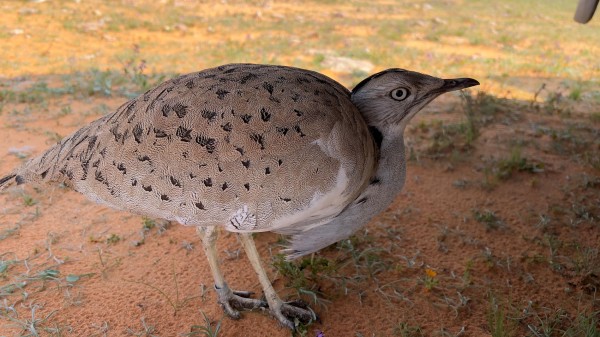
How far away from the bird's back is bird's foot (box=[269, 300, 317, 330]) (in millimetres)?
550

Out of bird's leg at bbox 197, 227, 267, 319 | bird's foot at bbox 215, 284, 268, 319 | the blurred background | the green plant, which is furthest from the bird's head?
the blurred background

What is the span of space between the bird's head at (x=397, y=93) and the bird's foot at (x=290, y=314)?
112cm

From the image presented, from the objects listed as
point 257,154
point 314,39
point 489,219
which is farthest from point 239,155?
point 314,39

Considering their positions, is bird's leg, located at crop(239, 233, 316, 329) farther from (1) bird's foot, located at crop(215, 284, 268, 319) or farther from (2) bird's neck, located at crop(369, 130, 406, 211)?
(2) bird's neck, located at crop(369, 130, 406, 211)

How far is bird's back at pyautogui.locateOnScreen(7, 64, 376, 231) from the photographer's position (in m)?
2.23

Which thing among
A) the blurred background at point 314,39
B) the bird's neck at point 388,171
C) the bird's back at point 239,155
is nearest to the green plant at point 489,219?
the bird's neck at point 388,171

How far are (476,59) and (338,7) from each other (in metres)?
6.35

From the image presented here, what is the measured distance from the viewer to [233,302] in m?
2.84

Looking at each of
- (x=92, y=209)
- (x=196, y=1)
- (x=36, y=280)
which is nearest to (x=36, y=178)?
(x=36, y=280)

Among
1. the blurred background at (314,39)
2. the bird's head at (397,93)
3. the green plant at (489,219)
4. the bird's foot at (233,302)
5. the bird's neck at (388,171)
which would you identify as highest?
the bird's head at (397,93)

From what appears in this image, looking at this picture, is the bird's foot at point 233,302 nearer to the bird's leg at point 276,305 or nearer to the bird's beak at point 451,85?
the bird's leg at point 276,305

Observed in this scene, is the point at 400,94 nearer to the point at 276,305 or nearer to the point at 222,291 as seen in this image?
the point at 276,305

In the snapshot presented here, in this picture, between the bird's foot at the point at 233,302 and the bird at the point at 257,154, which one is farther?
the bird's foot at the point at 233,302

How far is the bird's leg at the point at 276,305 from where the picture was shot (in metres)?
2.71
